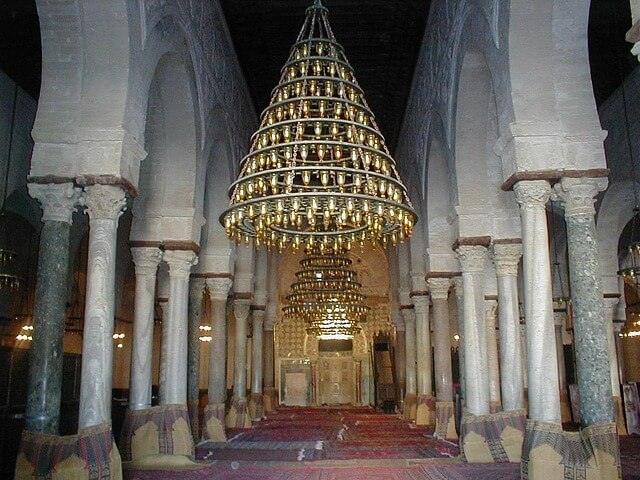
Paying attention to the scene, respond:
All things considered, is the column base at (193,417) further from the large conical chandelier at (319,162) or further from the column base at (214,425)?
the large conical chandelier at (319,162)

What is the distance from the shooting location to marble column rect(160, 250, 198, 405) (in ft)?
31.5

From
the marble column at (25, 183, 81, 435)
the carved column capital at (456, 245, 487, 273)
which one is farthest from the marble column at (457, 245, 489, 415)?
the marble column at (25, 183, 81, 435)

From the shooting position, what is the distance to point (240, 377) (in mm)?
15508

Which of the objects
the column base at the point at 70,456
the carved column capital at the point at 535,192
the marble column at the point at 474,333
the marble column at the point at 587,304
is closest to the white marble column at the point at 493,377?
the marble column at the point at 474,333

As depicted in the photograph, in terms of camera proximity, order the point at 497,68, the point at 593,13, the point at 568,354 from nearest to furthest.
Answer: the point at 497,68 < the point at 593,13 < the point at 568,354

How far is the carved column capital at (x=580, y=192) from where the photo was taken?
22.4 ft

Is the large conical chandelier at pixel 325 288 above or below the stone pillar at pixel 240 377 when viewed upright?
above

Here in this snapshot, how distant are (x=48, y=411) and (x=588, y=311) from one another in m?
5.44

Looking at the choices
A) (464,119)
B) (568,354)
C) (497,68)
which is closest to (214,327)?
(464,119)

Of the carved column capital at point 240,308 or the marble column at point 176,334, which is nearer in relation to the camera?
the marble column at point 176,334

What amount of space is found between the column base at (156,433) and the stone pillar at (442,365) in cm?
561

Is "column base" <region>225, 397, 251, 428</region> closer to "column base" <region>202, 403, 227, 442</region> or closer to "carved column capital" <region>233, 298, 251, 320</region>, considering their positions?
"carved column capital" <region>233, 298, 251, 320</region>

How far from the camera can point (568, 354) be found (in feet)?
63.8

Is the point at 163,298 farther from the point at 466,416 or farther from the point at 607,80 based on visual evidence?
the point at 607,80
